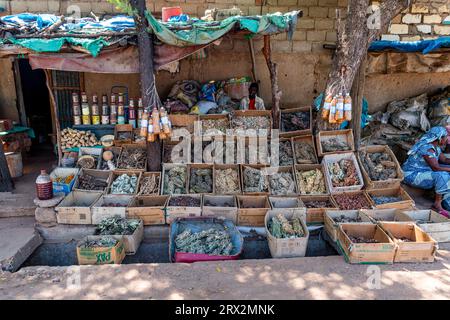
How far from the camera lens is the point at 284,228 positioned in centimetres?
498

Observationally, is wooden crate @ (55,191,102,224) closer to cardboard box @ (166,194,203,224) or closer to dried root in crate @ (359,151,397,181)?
cardboard box @ (166,194,203,224)

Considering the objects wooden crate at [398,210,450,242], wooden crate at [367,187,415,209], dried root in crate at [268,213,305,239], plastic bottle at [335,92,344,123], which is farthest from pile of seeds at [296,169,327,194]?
wooden crate at [398,210,450,242]

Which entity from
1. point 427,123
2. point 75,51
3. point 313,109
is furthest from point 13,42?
point 427,123

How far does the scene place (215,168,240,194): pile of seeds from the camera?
235 inches

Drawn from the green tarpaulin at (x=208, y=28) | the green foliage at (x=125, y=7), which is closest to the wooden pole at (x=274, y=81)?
the green tarpaulin at (x=208, y=28)

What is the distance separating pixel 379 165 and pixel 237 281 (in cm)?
378

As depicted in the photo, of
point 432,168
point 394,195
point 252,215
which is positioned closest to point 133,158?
point 252,215

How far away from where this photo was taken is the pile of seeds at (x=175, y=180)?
5.92m

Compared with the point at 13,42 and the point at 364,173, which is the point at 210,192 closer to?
the point at 364,173

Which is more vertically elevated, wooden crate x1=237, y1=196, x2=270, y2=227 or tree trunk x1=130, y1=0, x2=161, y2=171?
tree trunk x1=130, y1=0, x2=161, y2=171

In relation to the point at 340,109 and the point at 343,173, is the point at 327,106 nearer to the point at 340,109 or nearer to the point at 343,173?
the point at 340,109

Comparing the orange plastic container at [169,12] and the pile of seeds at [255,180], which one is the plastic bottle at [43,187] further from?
the orange plastic container at [169,12]

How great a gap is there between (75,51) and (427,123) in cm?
781

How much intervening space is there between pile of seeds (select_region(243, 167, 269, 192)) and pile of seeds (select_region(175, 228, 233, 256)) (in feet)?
3.80
